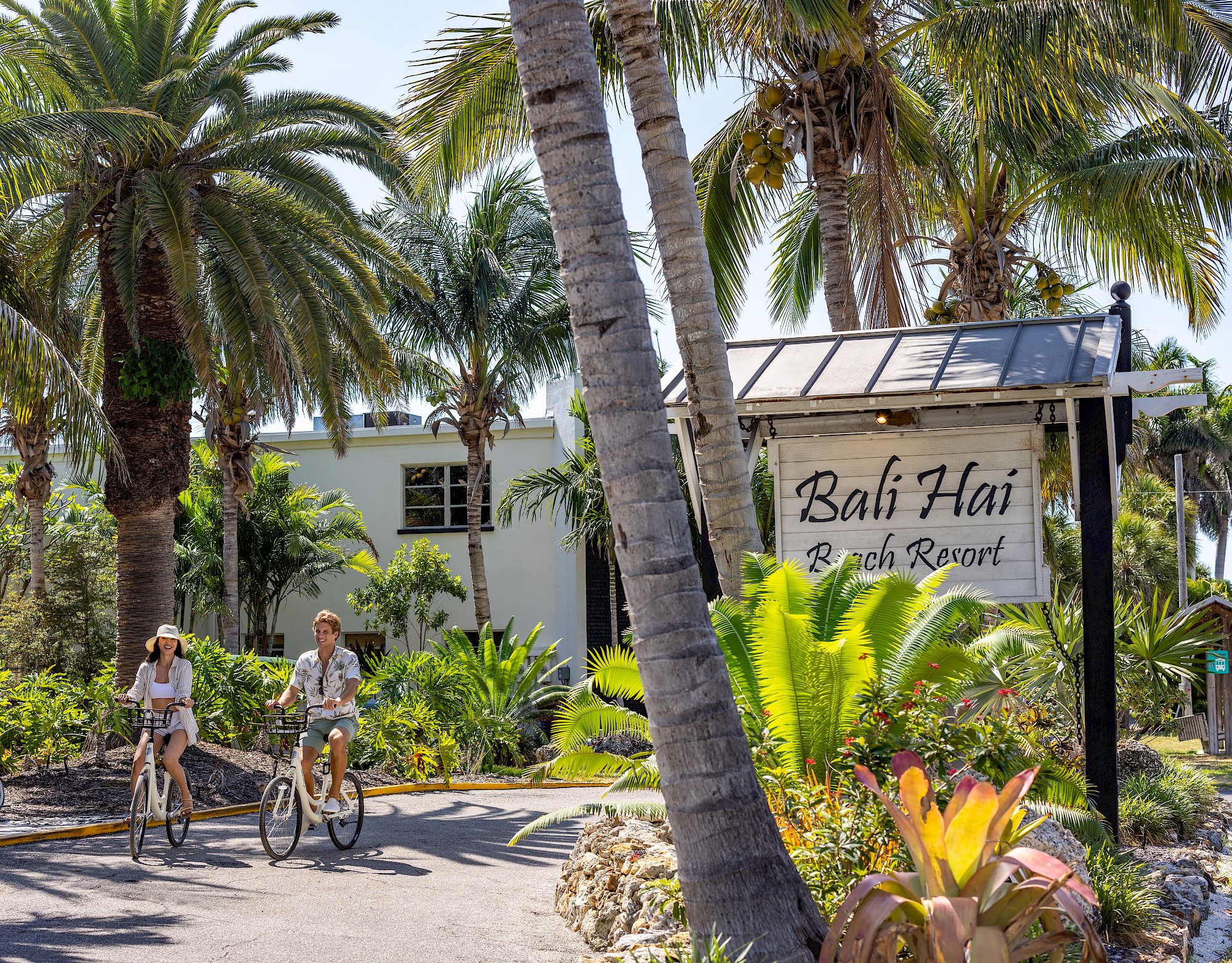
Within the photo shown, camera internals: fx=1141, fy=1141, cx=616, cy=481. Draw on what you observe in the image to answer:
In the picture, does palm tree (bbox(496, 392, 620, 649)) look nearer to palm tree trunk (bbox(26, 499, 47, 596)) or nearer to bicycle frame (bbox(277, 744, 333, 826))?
palm tree trunk (bbox(26, 499, 47, 596))

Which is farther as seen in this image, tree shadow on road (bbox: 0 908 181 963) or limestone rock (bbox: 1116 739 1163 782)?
limestone rock (bbox: 1116 739 1163 782)

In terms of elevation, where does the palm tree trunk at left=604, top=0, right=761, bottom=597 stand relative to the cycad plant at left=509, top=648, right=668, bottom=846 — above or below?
above

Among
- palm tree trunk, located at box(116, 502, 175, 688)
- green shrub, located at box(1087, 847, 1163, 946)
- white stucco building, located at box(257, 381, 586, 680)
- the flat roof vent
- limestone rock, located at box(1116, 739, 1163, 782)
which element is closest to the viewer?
green shrub, located at box(1087, 847, 1163, 946)

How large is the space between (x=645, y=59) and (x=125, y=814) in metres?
8.68

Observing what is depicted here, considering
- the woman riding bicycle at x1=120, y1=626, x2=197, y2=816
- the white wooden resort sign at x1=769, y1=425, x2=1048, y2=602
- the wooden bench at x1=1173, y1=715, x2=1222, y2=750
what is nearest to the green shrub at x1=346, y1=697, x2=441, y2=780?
the woman riding bicycle at x1=120, y1=626, x2=197, y2=816

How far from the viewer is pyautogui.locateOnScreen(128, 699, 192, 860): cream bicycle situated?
345 inches

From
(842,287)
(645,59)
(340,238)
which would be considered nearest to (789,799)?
(645,59)

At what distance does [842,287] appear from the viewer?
37.4 ft

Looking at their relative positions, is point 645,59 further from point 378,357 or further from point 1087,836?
point 378,357

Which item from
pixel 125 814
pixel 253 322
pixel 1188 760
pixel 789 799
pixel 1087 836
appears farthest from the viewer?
pixel 1188 760

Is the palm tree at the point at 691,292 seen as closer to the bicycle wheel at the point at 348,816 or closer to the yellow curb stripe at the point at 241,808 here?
the bicycle wheel at the point at 348,816

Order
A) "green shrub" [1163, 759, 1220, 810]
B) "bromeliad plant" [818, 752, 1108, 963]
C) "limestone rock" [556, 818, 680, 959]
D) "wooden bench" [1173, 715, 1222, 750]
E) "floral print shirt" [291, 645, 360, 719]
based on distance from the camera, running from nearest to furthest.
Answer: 1. "bromeliad plant" [818, 752, 1108, 963]
2. "limestone rock" [556, 818, 680, 959]
3. "floral print shirt" [291, 645, 360, 719]
4. "green shrub" [1163, 759, 1220, 810]
5. "wooden bench" [1173, 715, 1222, 750]

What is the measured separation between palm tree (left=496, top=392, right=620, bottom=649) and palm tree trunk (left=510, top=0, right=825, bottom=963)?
17.6 meters

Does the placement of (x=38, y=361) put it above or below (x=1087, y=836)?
above
